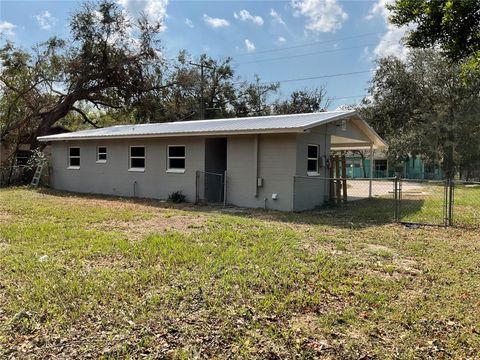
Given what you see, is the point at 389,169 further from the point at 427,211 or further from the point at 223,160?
the point at 427,211

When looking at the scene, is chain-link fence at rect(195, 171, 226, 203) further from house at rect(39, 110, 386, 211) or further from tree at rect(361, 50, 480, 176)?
tree at rect(361, 50, 480, 176)

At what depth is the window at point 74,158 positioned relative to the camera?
18.8 meters

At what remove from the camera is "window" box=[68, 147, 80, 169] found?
18.8 m

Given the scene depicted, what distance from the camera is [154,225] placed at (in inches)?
353

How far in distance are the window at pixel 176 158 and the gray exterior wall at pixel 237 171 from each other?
173 millimetres

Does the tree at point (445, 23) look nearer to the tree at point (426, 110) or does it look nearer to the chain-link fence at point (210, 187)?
the chain-link fence at point (210, 187)

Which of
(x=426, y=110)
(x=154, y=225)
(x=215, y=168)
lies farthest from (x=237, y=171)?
(x=426, y=110)

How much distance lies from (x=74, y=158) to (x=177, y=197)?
289 inches

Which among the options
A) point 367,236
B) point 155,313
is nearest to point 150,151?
point 367,236

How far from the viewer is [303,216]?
36.0ft

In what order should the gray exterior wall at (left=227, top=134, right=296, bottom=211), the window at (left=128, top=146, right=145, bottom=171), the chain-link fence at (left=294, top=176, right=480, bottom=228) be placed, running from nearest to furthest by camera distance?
the chain-link fence at (left=294, top=176, right=480, bottom=228) → the gray exterior wall at (left=227, top=134, right=296, bottom=211) → the window at (left=128, top=146, right=145, bottom=171)

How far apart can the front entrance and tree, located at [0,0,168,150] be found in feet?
45.5

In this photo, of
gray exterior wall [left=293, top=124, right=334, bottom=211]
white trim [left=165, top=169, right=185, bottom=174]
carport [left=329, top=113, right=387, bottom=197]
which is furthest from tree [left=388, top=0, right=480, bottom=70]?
white trim [left=165, top=169, right=185, bottom=174]

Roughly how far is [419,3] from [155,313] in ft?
23.4
